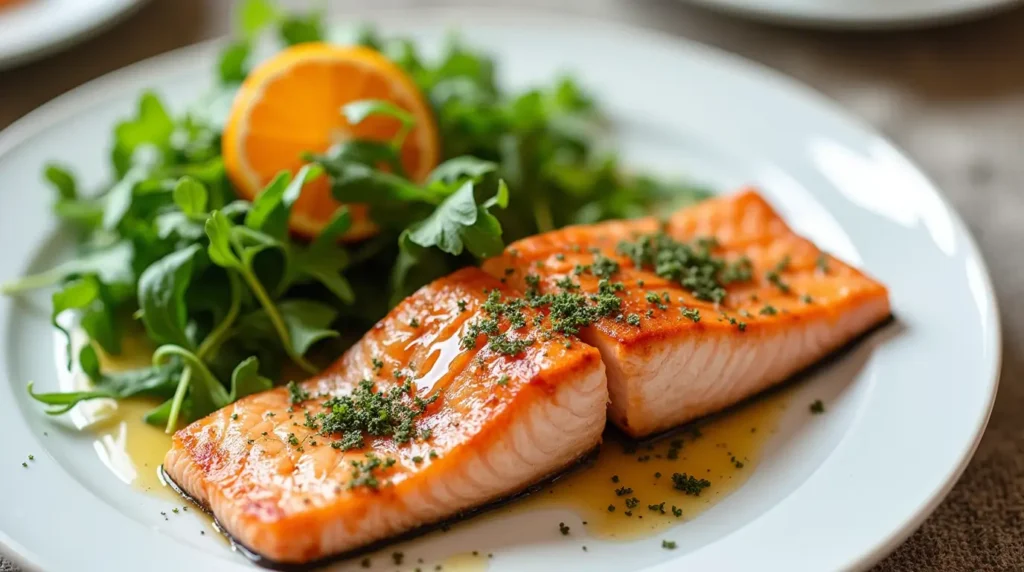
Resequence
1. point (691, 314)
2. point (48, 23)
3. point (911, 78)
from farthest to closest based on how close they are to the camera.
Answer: point (911, 78), point (48, 23), point (691, 314)

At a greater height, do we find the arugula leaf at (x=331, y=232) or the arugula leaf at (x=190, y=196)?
the arugula leaf at (x=190, y=196)

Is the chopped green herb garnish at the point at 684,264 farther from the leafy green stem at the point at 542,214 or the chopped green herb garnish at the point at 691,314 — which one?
the leafy green stem at the point at 542,214

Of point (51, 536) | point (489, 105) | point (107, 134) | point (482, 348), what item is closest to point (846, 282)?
point (482, 348)

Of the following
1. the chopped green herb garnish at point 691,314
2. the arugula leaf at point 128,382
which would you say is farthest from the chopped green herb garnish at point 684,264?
the arugula leaf at point 128,382

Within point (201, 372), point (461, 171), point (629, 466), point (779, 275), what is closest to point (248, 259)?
point (201, 372)

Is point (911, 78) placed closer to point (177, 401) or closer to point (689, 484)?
point (689, 484)

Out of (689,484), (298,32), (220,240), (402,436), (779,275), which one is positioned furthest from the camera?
(298,32)
